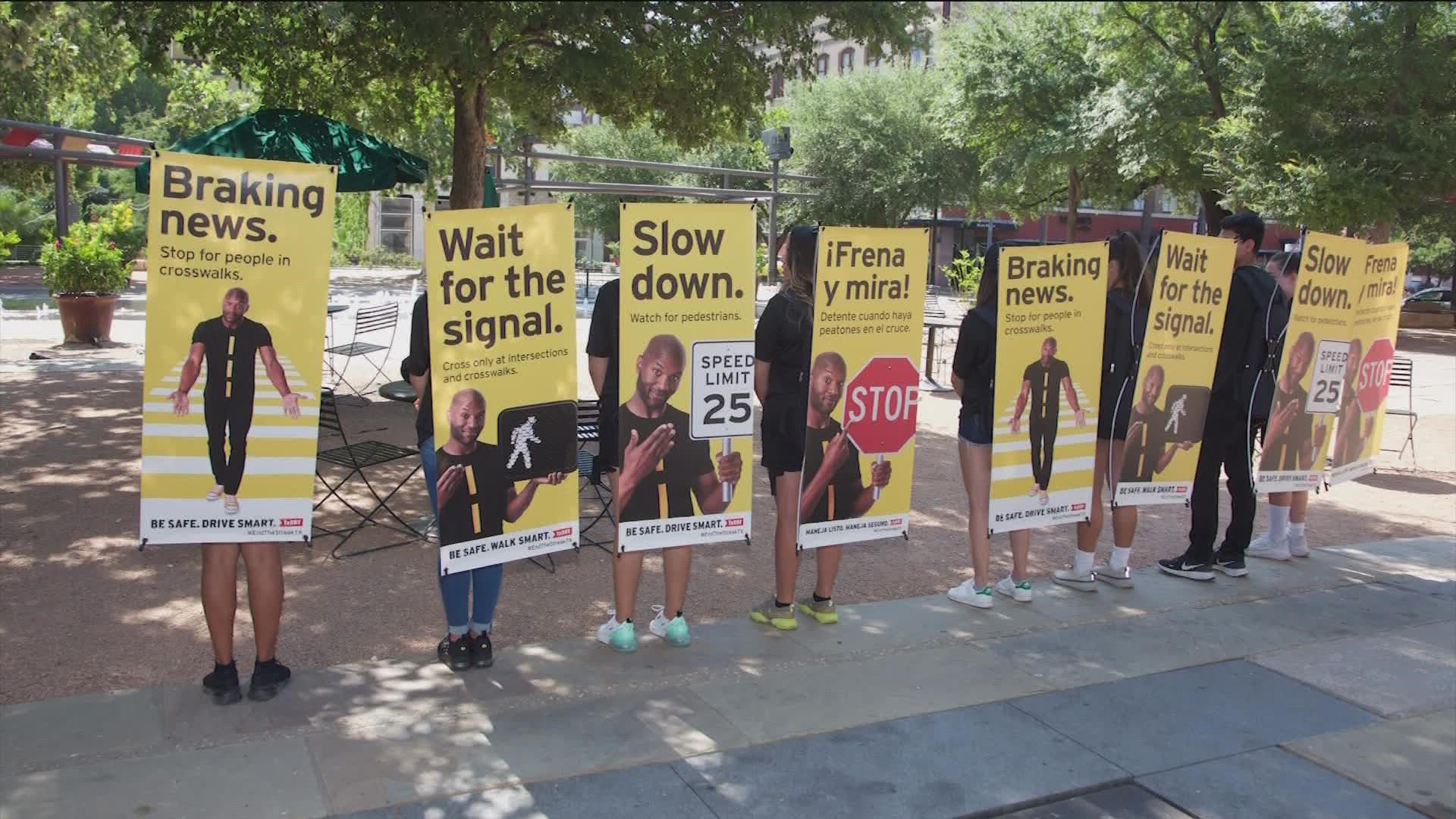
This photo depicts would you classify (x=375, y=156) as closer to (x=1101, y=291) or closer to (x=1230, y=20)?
(x=1101, y=291)

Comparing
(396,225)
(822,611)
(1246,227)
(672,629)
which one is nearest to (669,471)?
(672,629)

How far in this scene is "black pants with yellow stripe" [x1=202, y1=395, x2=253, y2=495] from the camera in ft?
13.1

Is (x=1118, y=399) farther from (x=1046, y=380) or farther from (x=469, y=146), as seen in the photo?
(x=469, y=146)

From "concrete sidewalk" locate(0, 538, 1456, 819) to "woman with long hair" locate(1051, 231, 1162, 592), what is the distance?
1.78ft

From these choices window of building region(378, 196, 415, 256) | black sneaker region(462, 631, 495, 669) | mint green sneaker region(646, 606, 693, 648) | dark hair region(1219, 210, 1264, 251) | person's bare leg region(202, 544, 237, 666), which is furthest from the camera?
window of building region(378, 196, 415, 256)

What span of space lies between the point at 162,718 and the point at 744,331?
2722 millimetres

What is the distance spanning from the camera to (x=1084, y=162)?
1004 inches

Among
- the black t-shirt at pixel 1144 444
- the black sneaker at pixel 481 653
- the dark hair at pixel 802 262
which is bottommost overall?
the black sneaker at pixel 481 653

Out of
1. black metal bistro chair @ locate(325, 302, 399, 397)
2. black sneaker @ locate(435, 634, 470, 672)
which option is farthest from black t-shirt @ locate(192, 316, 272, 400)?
black metal bistro chair @ locate(325, 302, 399, 397)

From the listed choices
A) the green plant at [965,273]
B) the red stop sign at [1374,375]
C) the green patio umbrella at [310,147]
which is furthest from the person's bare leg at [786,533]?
the green plant at [965,273]

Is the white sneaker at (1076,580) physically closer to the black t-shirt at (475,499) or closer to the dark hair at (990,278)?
the dark hair at (990,278)

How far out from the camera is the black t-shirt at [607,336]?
4.62 metres

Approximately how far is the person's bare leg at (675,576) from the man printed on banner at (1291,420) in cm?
365

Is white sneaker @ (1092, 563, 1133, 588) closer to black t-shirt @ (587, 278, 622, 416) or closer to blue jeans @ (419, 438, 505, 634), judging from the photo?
black t-shirt @ (587, 278, 622, 416)
